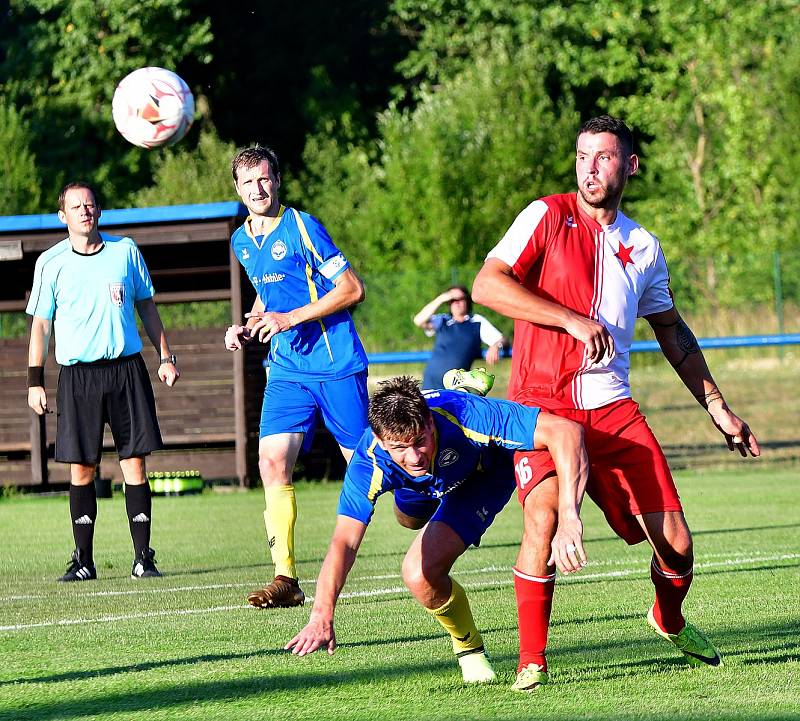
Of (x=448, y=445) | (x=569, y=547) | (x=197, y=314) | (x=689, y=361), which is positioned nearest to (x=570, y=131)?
(x=197, y=314)

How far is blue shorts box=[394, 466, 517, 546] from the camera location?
17.8ft

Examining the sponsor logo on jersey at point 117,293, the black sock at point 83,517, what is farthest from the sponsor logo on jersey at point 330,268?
the black sock at point 83,517

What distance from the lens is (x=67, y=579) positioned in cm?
840

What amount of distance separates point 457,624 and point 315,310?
2405mm

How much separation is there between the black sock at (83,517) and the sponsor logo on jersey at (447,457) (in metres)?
3.98

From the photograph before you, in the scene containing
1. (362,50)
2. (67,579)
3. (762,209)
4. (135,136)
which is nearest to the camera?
(67,579)

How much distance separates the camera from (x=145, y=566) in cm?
855

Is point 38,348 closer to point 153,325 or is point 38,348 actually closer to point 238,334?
point 153,325

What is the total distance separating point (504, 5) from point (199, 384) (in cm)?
2768

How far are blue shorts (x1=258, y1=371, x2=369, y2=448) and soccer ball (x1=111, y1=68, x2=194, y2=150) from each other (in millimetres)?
3275

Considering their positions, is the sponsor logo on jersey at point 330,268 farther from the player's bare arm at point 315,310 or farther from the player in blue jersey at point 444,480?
the player in blue jersey at point 444,480

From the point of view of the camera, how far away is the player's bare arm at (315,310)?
7.02 metres

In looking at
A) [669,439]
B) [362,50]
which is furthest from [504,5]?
[669,439]

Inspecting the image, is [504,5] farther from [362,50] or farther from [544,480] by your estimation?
[544,480]
